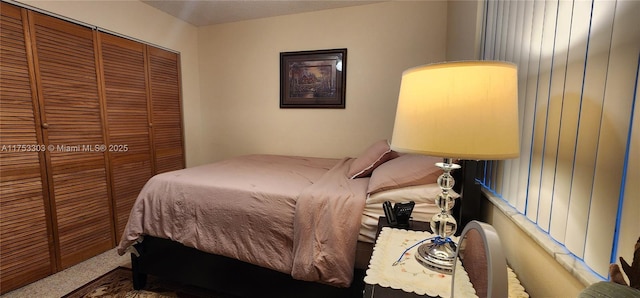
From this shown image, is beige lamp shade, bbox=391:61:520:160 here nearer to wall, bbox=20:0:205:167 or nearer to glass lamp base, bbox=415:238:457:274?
glass lamp base, bbox=415:238:457:274

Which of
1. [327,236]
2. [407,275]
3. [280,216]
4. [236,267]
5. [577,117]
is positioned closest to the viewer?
[577,117]

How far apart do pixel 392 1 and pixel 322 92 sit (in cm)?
118

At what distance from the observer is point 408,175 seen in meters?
1.40

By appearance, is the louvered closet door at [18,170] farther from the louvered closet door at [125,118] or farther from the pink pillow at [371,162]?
the pink pillow at [371,162]

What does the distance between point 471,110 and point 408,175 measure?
755mm

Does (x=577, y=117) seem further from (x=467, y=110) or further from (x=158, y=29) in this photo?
(x=158, y=29)

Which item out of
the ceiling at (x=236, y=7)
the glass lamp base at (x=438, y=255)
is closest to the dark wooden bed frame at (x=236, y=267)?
the glass lamp base at (x=438, y=255)

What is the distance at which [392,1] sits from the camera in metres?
2.70

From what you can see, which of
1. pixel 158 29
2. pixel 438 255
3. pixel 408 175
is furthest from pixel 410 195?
pixel 158 29

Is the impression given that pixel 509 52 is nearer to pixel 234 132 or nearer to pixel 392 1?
pixel 392 1

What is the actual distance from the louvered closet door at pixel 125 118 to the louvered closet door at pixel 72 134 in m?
0.10

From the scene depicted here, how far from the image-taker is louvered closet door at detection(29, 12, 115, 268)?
1973mm

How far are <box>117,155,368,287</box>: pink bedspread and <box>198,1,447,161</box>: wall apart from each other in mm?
1205

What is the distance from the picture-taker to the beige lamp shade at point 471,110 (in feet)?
2.25
